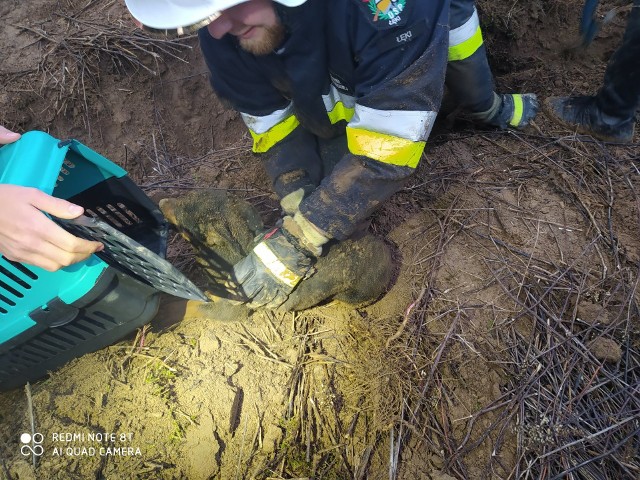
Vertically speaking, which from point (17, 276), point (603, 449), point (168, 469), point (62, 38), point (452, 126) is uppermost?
point (62, 38)

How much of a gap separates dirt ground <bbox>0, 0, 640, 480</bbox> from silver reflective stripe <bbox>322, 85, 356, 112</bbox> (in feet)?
1.99

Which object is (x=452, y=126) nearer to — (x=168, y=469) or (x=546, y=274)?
(x=546, y=274)

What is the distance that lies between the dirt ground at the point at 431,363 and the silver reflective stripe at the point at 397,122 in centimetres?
66

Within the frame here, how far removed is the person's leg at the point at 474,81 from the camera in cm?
216

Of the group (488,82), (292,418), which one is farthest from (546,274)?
(292,418)

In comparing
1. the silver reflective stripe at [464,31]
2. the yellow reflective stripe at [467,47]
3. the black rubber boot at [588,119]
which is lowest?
the black rubber boot at [588,119]

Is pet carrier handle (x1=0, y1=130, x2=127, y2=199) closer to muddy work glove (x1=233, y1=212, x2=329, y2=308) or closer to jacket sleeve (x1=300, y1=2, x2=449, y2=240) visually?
muddy work glove (x1=233, y1=212, x2=329, y2=308)

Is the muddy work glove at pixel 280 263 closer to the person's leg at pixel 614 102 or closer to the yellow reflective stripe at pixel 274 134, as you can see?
the yellow reflective stripe at pixel 274 134

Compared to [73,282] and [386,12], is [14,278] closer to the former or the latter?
[73,282]

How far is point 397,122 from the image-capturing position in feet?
5.37

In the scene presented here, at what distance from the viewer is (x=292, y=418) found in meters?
1.83

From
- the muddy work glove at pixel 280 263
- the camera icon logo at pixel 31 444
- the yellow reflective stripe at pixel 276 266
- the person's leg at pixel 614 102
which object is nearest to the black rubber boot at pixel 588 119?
the person's leg at pixel 614 102

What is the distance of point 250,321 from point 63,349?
31.2 inches

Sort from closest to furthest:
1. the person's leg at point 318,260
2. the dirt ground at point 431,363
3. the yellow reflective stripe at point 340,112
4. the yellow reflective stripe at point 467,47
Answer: the dirt ground at point 431,363
the person's leg at point 318,260
the yellow reflective stripe at point 340,112
the yellow reflective stripe at point 467,47
